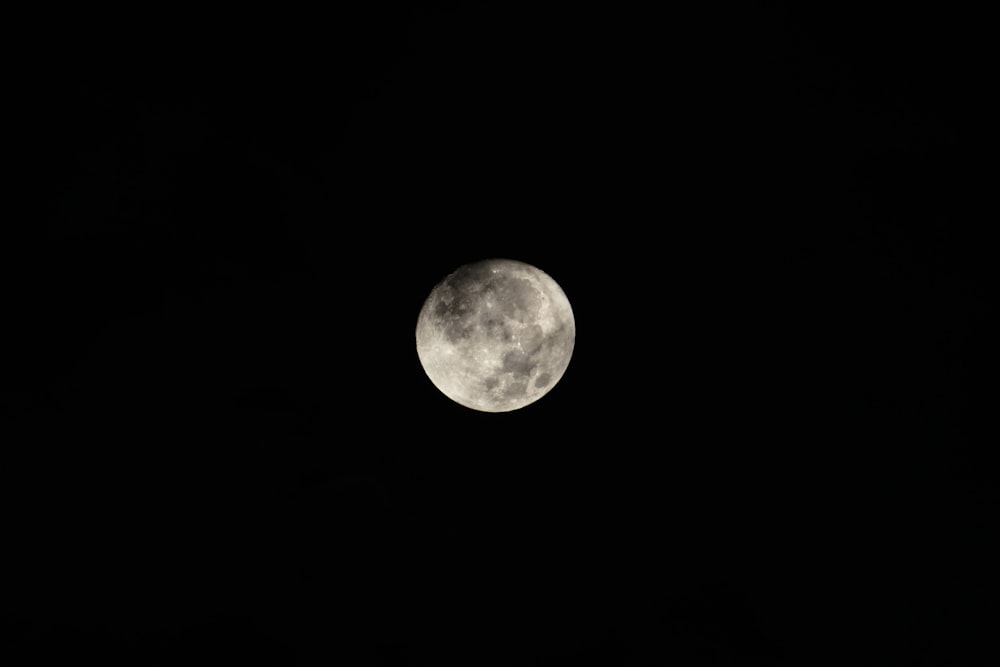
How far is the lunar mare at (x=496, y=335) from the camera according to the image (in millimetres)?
3066

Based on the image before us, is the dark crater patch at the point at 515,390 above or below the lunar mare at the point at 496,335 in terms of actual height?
below

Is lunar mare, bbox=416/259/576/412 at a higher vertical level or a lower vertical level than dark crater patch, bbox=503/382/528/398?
higher

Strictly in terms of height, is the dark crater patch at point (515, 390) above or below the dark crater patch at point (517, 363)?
below

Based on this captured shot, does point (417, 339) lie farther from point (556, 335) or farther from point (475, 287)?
point (556, 335)

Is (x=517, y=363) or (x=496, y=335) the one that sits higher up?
(x=496, y=335)

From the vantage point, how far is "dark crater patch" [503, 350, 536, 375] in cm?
306

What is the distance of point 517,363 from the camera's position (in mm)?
3082

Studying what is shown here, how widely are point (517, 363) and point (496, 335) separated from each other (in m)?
0.22

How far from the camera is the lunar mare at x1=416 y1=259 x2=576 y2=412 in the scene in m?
3.07

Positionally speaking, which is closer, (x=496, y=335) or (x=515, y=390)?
(x=496, y=335)

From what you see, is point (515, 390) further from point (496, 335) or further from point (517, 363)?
point (496, 335)

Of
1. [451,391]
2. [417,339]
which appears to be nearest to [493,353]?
[451,391]

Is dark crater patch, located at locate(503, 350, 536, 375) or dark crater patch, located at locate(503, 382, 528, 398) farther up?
dark crater patch, located at locate(503, 350, 536, 375)

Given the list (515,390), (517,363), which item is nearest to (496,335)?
(517,363)
